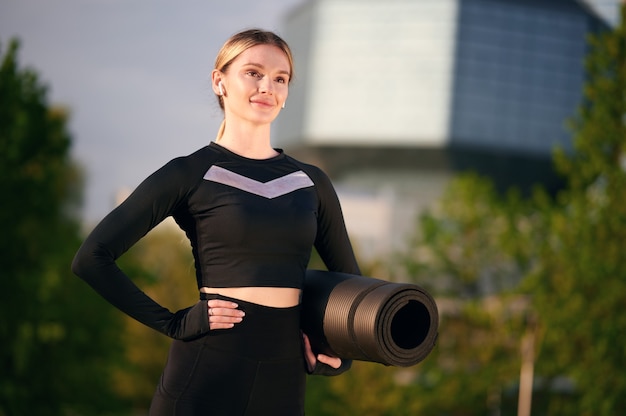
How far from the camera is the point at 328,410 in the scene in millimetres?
32531

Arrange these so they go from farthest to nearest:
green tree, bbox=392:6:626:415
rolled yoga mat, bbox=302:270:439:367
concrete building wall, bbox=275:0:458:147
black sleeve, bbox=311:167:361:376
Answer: concrete building wall, bbox=275:0:458:147, green tree, bbox=392:6:626:415, black sleeve, bbox=311:167:361:376, rolled yoga mat, bbox=302:270:439:367

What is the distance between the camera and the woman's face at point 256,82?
13.1ft

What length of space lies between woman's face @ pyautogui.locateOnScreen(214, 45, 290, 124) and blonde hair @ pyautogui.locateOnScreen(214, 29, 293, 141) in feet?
0.06

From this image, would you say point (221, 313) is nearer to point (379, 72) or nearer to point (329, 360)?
point (329, 360)

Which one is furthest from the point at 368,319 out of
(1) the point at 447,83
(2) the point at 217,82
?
(1) the point at 447,83

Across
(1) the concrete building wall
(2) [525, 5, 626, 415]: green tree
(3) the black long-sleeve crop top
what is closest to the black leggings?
(3) the black long-sleeve crop top

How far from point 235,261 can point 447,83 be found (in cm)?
10285

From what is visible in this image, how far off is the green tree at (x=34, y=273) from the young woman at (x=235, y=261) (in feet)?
68.1

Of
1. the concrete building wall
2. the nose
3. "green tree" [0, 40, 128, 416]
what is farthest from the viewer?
the concrete building wall

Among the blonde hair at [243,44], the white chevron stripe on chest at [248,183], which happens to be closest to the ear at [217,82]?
the blonde hair at [243,44]

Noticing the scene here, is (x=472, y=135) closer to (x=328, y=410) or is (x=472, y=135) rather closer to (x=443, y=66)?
(x=443, y=66)

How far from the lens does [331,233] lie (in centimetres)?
432

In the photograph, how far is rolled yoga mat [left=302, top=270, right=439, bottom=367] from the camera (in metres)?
3.64

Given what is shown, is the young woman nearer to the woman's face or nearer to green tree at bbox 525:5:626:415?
the woman's face
